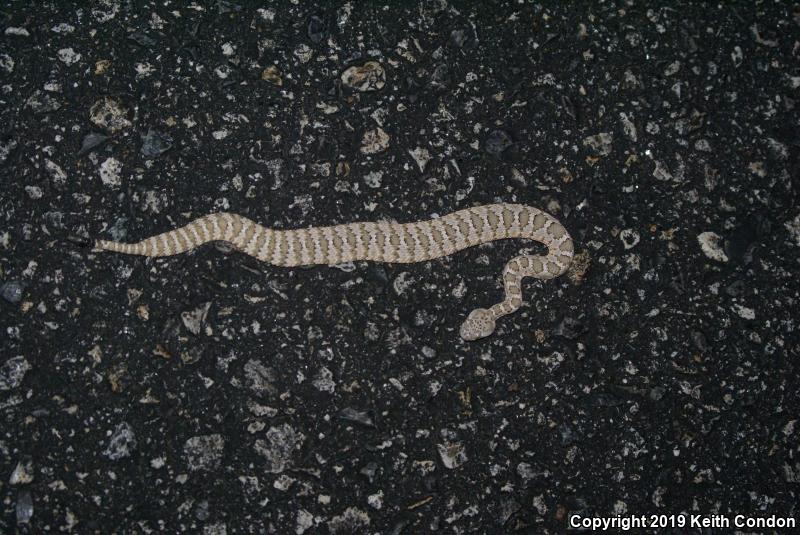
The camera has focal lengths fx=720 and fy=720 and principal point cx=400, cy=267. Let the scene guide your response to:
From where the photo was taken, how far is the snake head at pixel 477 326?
15.1 ft

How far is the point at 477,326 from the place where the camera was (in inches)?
181

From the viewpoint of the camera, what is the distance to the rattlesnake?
461 cm

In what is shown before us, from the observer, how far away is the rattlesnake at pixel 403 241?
461cm

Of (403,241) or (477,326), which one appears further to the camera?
(403,241)

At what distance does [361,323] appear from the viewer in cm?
463

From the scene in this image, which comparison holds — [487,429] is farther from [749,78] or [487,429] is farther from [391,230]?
[749,78]

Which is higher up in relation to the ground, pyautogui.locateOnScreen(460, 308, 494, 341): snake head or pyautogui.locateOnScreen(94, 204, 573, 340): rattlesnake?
pyautogui.locateOnScreen(94, 204, 573, 340): rattlesnake

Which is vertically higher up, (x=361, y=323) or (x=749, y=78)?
(x=749, y=78)

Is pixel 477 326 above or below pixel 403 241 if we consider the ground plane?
below

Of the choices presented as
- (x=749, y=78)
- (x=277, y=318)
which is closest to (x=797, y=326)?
(x=749, y=78)

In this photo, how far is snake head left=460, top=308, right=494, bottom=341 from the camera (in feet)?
15.1

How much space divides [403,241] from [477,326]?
743 millimetres

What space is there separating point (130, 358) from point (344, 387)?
1312mm

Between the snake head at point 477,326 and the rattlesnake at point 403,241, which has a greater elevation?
the rattlesnake at point 403,241
